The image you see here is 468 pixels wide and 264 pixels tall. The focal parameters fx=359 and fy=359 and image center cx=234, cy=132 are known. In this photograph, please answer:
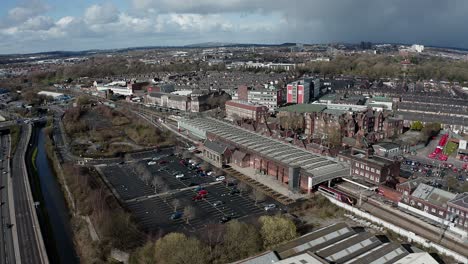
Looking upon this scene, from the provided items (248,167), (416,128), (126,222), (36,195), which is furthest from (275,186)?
(416,128)

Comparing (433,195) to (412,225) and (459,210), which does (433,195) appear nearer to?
(459,210)

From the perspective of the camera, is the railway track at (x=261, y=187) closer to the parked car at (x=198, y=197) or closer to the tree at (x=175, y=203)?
the parked car at (x=198, y=197)

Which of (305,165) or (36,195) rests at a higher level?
(305,165)

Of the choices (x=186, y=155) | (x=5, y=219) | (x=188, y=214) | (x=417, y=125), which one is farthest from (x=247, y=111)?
(x=5, y=219)

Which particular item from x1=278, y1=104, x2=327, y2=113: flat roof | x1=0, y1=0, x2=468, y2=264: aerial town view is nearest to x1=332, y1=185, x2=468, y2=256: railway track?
x1=0, y1=0, x2=468, y2=264: aerial town view

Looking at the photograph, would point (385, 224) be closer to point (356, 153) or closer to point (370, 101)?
point (356, 153)
